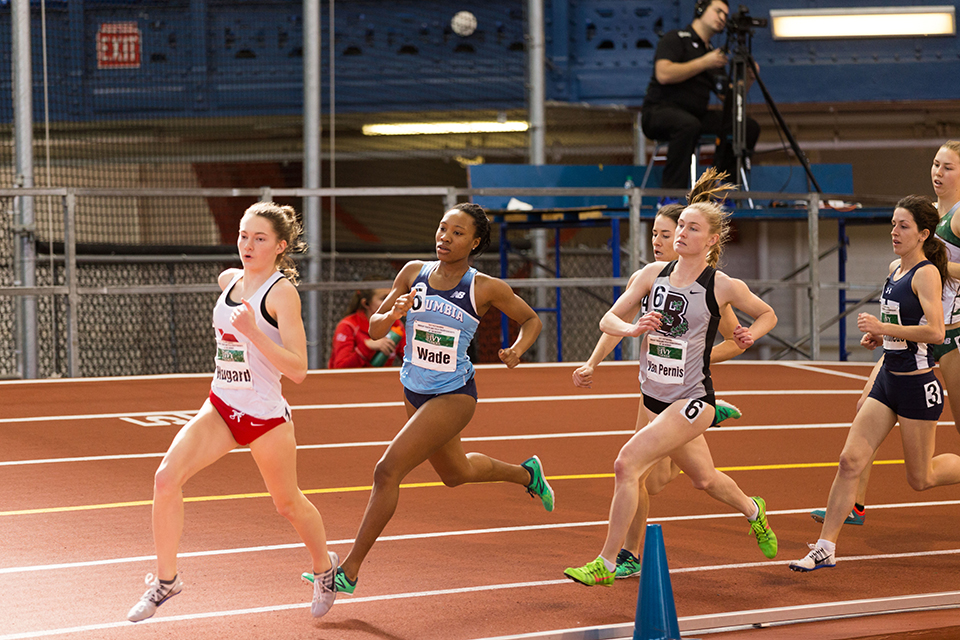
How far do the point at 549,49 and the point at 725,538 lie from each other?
11.6 meters

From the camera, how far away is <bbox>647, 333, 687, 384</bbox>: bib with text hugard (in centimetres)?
509

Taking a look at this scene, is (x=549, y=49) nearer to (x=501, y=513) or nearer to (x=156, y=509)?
(x=501, y=513)

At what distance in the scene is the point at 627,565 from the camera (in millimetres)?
5297

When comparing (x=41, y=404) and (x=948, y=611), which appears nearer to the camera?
(x=948, y=611)

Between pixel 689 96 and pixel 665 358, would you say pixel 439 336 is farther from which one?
pixel 689 96

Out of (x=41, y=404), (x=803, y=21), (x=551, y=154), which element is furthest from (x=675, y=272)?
(x=803, y=21)

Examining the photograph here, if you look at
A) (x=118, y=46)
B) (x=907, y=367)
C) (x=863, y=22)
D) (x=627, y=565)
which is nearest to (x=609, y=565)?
(x=627, y=565)

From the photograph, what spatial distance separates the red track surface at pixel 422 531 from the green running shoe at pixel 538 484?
5.8 inches

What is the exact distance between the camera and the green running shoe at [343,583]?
4668 mm

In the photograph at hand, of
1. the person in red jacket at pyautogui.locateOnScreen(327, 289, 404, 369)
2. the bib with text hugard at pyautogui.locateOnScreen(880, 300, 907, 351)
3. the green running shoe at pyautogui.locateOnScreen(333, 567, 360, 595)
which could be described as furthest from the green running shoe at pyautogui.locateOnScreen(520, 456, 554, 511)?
the person in red jacket at pyautogui.locateOnScreen(327, 289, 404, 369)

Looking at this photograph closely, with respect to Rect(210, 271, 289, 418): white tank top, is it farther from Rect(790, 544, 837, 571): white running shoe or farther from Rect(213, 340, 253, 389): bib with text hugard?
Rect(790, 544, 837, 571): white running shoe

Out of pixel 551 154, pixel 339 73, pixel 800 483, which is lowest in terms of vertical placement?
pixel 800 483

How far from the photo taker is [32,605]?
4.77 meters

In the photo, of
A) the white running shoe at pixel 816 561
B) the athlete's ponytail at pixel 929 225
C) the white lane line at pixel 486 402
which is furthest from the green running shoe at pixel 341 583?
the white lane line at pixel 486 402
